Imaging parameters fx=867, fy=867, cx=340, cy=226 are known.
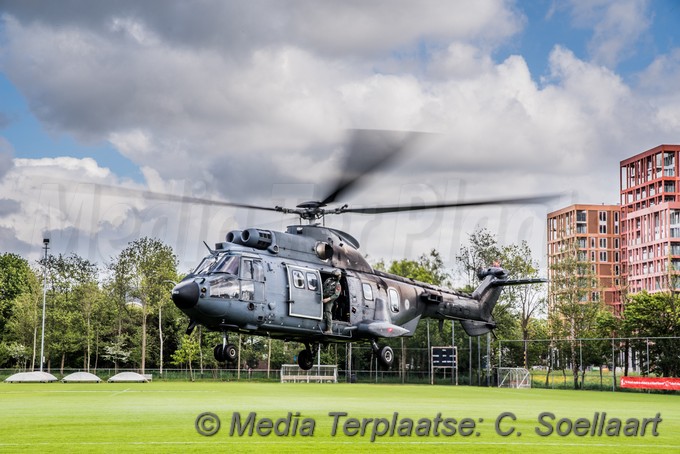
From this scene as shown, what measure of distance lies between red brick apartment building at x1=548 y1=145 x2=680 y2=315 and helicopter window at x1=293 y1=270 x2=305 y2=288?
132m

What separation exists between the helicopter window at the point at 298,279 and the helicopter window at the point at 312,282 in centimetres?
24

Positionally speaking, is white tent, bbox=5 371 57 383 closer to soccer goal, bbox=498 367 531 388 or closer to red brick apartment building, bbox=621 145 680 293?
soccer goal, bbox=498 367 531 388

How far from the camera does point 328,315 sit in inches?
1046

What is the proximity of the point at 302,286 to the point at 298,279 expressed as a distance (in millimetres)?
248

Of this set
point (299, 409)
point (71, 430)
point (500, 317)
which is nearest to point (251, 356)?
point (500, 317)

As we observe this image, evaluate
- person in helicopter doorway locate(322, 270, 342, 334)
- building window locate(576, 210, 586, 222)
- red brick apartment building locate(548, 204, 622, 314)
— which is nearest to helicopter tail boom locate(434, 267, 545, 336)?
person in helicopter doorway locate(322, 270, 342, 334)

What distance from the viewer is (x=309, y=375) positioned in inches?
3479

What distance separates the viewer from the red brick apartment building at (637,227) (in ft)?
539

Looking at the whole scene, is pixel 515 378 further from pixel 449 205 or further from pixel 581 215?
pixel 581 215

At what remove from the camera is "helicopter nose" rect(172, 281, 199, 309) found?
23.5 meters

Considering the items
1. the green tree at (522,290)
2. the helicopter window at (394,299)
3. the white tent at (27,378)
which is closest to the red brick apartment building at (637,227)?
the green tree at (522,290)

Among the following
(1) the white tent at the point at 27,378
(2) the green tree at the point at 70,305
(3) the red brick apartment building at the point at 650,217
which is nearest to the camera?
(1) the white tent at the point at 27,378

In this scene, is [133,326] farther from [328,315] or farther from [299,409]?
[328,315]

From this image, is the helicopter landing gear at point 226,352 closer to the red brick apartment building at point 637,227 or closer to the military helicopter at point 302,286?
the military helicopter at point 302,286
